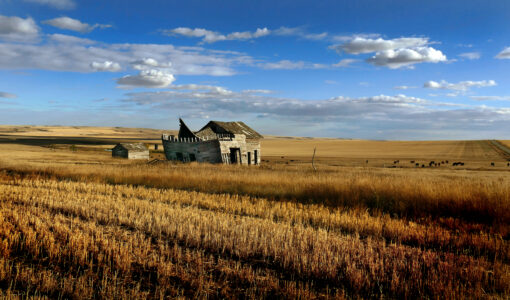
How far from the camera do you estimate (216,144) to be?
32344 mm

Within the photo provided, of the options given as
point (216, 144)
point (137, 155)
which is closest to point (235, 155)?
point (216, 144)

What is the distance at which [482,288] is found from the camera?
4.79 meters

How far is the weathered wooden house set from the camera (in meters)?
32.4

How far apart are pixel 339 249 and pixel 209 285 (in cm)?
271

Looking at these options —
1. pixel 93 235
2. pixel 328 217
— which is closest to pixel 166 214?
pixel 93 235

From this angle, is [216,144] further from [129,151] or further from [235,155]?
[129,151]

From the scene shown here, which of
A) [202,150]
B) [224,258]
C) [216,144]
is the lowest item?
[224,258]

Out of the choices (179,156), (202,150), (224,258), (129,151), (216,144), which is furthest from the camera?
(129,151)

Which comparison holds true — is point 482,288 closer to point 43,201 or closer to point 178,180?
point 43,201

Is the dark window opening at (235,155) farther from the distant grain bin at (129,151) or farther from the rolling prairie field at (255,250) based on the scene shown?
the distant grain bin at (129,151)

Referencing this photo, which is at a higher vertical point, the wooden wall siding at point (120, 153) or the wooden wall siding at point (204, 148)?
the wooden wall siding at point (204, 148)

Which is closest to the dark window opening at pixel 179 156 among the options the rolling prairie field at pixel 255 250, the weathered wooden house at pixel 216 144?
the weathered wooden house at pixel 216 144

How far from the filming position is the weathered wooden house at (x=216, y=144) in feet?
106

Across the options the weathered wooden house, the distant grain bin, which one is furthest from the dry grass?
the distant grain bin
